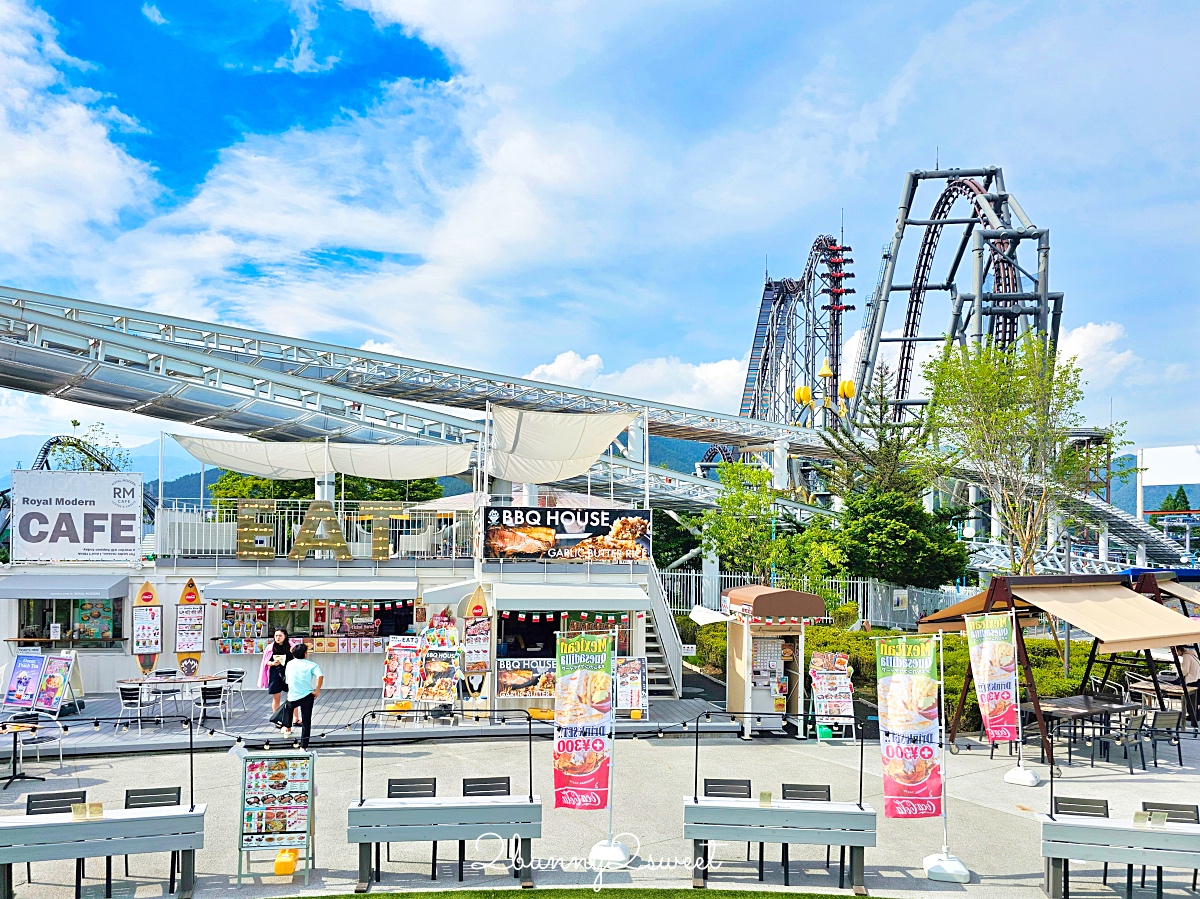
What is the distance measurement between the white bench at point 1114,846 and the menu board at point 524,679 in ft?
29.8

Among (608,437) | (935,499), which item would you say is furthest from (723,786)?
(935,499)

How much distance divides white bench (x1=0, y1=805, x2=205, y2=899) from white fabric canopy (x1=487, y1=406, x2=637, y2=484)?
35.0 feet

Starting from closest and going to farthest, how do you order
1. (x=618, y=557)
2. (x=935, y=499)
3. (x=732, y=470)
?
(x=618, y=557) < (x=732, y=470) < (x=935, y=499)

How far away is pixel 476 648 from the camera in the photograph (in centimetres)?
1561

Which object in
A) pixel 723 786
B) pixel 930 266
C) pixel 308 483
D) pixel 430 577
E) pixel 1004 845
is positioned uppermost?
pixel 930 266

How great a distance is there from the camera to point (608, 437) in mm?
19047

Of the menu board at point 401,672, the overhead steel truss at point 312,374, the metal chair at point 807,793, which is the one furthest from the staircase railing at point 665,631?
the overhead steel truss at point 312,374

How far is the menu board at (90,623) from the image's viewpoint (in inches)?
711

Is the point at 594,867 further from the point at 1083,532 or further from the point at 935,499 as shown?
the point at 1083,532

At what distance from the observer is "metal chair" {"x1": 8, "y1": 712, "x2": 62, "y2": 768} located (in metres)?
12.7

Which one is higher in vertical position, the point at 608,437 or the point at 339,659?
the point at 608,437

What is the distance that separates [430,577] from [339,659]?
2434 millimetres

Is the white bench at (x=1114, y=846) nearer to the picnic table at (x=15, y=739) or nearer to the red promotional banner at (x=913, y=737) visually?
the red promotional banner at (x=913, y=737)

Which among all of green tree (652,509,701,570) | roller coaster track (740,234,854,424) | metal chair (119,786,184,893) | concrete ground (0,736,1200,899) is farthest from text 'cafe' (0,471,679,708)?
roller coaster track (740,234,854,424)
